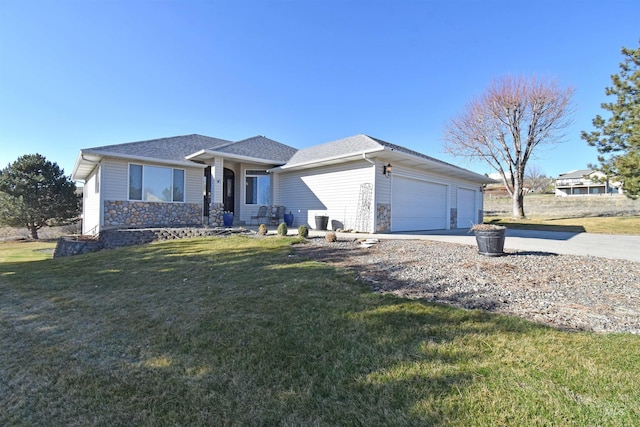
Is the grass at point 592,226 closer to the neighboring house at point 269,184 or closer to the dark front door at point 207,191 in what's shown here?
the neighboring house at point 269,184

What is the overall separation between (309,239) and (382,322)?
5.85 meters

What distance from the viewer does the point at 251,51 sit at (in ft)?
39.1

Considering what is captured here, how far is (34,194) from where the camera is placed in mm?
17781

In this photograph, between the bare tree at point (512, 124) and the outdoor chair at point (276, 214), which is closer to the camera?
the outdoor chair at point (276, 214)

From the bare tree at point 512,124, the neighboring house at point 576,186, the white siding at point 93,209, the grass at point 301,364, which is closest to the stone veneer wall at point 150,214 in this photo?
the white siding at point 93,209

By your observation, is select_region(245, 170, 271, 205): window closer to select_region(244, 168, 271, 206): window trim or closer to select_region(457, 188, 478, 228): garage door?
select_region(244, 168, 271, 206): window trim

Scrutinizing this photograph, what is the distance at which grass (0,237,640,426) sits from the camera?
6.16ft

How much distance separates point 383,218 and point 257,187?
6518 millimetres

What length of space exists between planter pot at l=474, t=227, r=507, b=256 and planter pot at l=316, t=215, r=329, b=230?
22.8 ft

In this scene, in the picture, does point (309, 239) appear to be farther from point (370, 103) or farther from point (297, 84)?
point (370, 103)

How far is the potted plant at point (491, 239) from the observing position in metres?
5.88

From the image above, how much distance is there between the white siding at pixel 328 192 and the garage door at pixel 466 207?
288 inches

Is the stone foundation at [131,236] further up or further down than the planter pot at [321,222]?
further down

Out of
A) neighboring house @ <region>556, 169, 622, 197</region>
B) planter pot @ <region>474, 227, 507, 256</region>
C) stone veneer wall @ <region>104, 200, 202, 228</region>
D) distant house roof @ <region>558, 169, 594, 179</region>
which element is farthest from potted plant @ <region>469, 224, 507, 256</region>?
distant house roof @ <region>558, 169, 594, 179</region>
